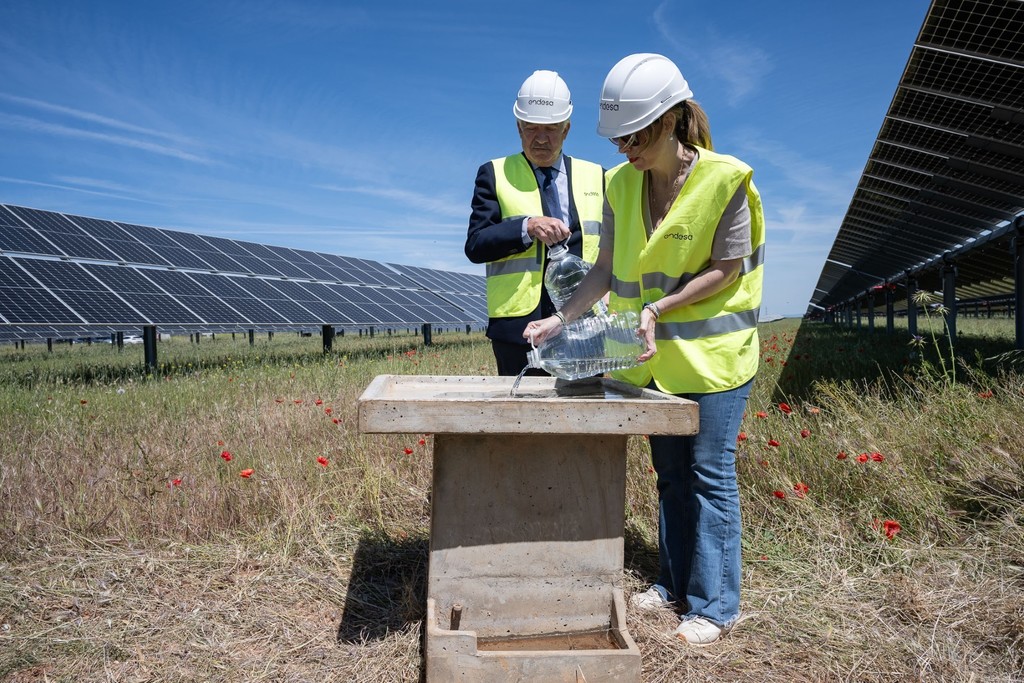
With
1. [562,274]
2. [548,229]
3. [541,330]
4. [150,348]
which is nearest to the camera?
[541,330]

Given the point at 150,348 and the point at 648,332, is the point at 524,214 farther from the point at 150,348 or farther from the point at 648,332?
the point at 150,348

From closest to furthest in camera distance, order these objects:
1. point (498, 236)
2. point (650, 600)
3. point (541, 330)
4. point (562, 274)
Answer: point (541, 330) < point (650, 600) < point (498, 236) < point (562, 274)

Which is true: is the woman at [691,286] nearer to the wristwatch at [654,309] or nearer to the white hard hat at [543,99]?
the wristwatch at [654,309]

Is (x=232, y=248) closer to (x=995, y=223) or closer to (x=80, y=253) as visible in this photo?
(x=80, y=253)

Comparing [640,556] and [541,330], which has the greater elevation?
[541,330]

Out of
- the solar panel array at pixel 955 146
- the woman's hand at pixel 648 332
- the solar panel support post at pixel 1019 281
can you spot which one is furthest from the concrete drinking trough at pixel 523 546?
the solar panel support post at pixel 1019 281

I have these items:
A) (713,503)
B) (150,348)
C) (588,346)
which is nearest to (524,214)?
(588,346)

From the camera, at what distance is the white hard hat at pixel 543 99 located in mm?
2928

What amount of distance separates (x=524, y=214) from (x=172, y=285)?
10.5m

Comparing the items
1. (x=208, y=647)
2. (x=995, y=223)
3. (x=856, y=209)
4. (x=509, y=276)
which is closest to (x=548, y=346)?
(x=509, y=276)

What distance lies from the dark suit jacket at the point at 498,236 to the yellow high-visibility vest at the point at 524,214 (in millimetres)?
27

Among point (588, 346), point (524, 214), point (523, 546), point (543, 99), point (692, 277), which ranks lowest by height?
point (523, 546)

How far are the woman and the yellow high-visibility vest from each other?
55cm

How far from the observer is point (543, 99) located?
2.94m
